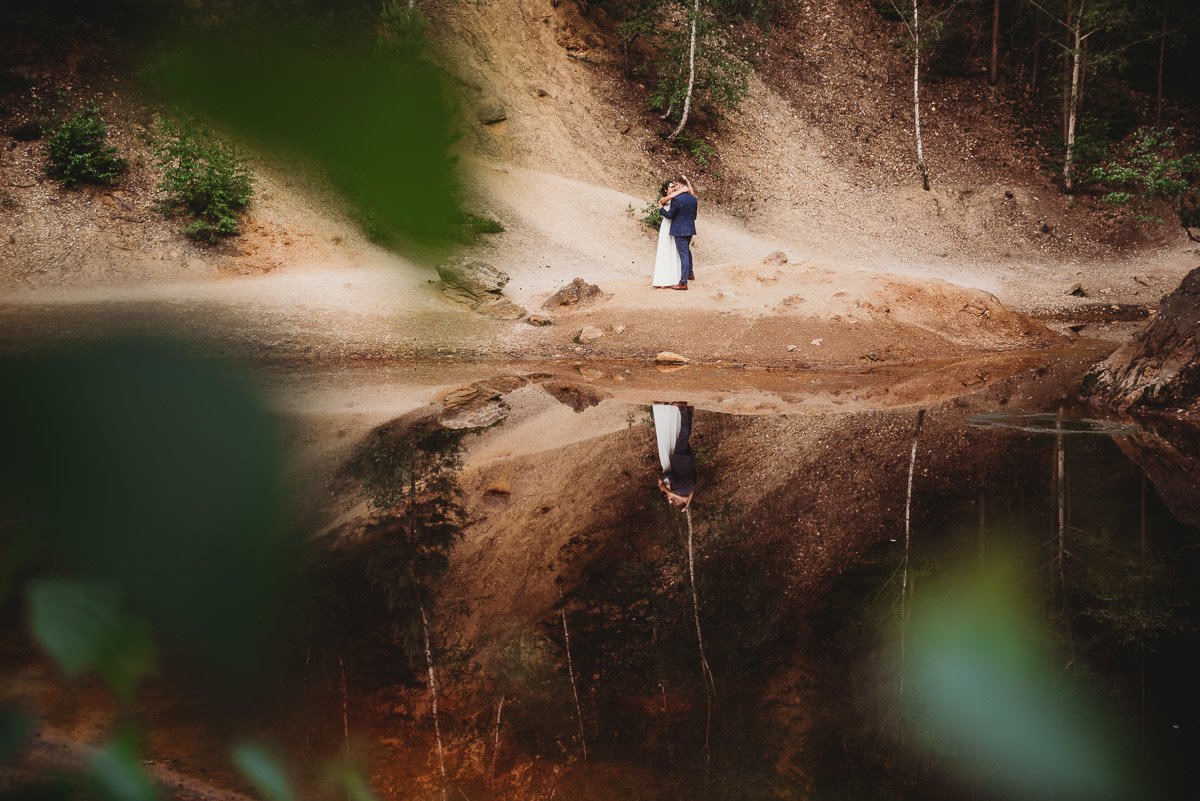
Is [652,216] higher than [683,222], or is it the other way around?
[652,216]

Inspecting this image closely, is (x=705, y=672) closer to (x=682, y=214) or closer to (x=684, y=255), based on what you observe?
(x=684, y=255)

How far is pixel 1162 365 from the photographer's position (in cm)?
1162

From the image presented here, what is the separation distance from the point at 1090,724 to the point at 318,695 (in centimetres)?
350

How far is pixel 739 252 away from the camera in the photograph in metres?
21.9

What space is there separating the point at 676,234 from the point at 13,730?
46.8ft

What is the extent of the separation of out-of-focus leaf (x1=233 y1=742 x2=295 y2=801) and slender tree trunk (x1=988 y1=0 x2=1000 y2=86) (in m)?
33.6

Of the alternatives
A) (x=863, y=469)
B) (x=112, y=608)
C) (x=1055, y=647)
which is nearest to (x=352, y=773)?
(x=112, y=608)

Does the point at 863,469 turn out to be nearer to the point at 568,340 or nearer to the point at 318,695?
the point at 318,695

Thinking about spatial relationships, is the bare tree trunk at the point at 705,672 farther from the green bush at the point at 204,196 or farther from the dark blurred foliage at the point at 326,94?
the green bush at the point at 204,196

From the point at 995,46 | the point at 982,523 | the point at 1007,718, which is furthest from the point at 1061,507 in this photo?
the point at 995,46

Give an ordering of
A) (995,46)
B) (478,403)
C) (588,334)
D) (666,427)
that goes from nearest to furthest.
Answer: (666,427) < (478,403) < (588,334) < (995,46)

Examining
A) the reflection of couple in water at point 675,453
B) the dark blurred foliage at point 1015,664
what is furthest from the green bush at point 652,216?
the dark blurred foliage at point 1015,664

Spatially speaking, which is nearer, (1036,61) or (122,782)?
(122,782)

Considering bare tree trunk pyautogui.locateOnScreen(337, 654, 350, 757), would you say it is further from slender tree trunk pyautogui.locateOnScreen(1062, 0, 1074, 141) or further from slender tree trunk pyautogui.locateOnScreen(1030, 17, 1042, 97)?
slender tree trunk pyautogui.locateOnScreen(1030, 17, 1042, 97)
